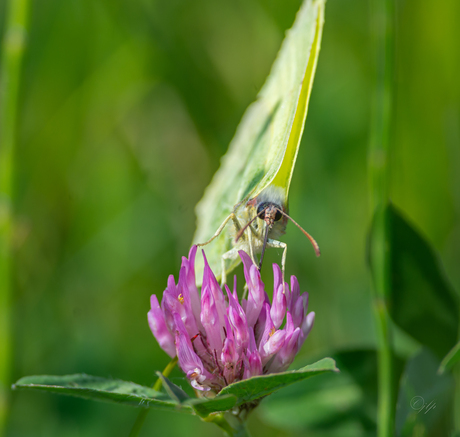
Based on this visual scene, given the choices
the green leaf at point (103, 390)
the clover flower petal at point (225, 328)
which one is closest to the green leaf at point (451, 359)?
the clover flower petal at point (225, 328)

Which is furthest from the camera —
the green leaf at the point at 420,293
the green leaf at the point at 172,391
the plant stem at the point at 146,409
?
the green leaf at the point at 420,293

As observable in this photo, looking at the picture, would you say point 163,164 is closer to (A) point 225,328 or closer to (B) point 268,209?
(B) point 268,209

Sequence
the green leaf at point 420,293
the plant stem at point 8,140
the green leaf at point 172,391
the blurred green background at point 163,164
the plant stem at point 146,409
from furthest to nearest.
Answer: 1. the blurred green background at point 163,164
2. the plant stem at point 8,140
3. the green leaf at point 420,293
4. the plant stem at point 146,409
5. the green leaf at point 172,391

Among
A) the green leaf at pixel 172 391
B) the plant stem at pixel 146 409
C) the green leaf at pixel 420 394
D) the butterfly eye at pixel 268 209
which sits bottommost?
the green leaf at pixel 420 394

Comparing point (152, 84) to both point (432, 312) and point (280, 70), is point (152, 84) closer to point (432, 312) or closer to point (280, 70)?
point (280, 70)

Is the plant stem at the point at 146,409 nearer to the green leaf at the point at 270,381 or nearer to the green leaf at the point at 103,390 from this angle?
the green leaf at the point at 103,390

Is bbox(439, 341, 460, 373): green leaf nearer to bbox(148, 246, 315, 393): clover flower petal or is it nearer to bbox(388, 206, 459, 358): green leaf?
bbox(388, 206, 459, 358): green leaf

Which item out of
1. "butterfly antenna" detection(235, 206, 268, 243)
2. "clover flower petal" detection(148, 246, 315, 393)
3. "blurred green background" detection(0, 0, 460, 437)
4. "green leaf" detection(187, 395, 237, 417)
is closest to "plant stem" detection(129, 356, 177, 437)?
"clover flower petal" detection(148, 246, 315, 393)

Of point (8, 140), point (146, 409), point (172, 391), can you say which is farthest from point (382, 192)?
point (8, 140)

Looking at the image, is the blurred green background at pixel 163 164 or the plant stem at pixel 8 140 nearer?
the plant stem at pixel 8 140
